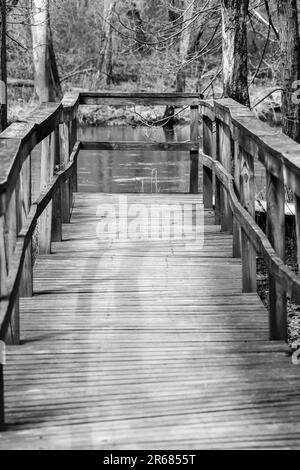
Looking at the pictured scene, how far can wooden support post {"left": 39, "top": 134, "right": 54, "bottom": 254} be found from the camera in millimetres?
7292

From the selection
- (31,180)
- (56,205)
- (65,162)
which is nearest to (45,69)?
(65,162)

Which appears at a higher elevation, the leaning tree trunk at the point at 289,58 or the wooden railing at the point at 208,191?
the leaning tree trunk at the point at 289,58

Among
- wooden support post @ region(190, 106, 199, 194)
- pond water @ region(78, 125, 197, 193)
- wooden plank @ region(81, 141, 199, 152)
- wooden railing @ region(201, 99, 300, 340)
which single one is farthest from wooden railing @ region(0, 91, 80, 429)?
pond water @ region(78, 125, 197, 193)

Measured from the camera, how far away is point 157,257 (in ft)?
24.1

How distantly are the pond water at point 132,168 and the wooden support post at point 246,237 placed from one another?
340 inches

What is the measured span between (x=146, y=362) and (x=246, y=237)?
164cm

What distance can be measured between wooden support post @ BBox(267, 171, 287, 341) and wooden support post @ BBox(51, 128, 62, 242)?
270 centimetres

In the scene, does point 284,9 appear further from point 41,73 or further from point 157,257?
point 41,73

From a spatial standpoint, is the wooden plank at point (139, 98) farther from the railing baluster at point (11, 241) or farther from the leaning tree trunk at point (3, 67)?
the railing baluster at point (11, 241)

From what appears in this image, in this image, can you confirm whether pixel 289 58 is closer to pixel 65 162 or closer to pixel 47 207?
pixel 65 162

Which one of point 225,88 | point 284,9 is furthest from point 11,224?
point 284,9

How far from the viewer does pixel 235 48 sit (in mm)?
9594

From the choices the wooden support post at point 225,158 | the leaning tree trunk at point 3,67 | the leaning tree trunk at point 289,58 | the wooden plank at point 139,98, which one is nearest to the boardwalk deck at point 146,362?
the wooden support post at point 225,158

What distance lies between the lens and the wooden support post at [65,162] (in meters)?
8.66
